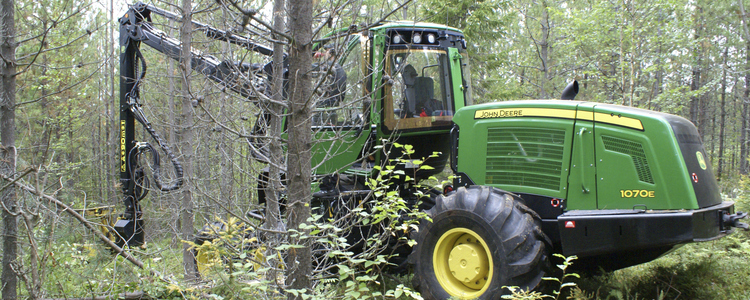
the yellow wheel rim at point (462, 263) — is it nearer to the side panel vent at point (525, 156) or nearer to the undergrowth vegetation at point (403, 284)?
the undergrowth vegetation at point (403, 284)

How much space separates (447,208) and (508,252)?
2.24 feet

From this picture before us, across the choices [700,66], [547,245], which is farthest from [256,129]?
[700,66]

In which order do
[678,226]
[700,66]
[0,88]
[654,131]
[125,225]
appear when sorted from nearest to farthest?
[678,226] < [654,131] < [0,88] < [125,225] < [700,66]

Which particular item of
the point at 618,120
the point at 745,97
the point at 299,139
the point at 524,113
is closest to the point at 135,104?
the point at 299,139

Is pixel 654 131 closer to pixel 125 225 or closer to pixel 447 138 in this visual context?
pixel 447 138

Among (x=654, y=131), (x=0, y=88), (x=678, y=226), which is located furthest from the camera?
(x=0, y=88)

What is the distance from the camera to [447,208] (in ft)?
13.6

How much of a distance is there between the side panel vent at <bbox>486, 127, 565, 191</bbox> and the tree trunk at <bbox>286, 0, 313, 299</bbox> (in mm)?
2099

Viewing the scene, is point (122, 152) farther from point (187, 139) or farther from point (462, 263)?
point (462, 263)

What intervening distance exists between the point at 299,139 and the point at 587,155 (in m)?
2.42

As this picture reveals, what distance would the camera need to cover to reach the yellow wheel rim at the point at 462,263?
13.1 ft

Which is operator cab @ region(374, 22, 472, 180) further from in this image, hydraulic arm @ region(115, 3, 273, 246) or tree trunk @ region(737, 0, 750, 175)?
tree trunk @ region(737, 0, 750, 175)

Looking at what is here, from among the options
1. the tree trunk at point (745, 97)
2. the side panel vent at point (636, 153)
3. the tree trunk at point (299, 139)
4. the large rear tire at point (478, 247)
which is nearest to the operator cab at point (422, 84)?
the large rear tire at point (478, 247)

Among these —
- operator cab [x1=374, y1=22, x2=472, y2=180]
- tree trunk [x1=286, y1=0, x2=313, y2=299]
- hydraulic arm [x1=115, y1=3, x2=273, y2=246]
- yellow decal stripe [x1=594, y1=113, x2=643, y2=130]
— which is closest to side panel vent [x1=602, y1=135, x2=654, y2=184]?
yellow decal stripe [x1=594, y1=113, x2=643, y2=130]
